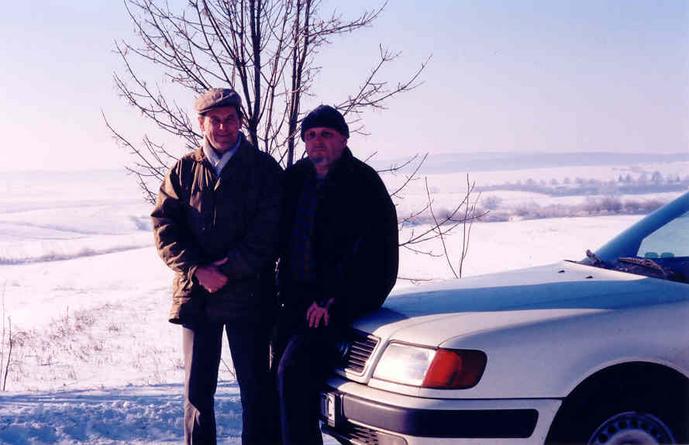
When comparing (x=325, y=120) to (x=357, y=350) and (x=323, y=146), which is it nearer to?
(x=323, y=146)

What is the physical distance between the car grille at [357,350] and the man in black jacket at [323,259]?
9 centimetres

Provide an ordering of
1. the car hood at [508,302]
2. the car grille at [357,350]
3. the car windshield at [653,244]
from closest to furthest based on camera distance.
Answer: the car hood at [508,302]
the car grille at [357,350]
the car windshield at [653,244]

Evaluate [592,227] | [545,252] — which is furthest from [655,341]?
[592,227]

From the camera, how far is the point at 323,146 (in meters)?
3.77

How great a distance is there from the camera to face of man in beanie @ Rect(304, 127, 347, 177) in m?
3.76

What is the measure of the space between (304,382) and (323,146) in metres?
1.21

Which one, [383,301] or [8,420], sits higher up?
[383,301]

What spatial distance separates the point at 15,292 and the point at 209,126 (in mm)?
28094

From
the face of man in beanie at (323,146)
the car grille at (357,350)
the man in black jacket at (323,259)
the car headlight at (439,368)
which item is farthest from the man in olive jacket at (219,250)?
the car headlight at (439,368)

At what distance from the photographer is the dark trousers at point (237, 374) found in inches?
146

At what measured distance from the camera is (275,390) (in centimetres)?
386

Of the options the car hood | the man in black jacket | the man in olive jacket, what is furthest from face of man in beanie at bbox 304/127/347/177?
the car hood

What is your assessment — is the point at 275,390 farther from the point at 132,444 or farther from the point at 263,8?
the point at 263,8

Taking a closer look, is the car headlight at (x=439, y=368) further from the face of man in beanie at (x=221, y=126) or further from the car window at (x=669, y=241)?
the car window at (x=669, y=241)
